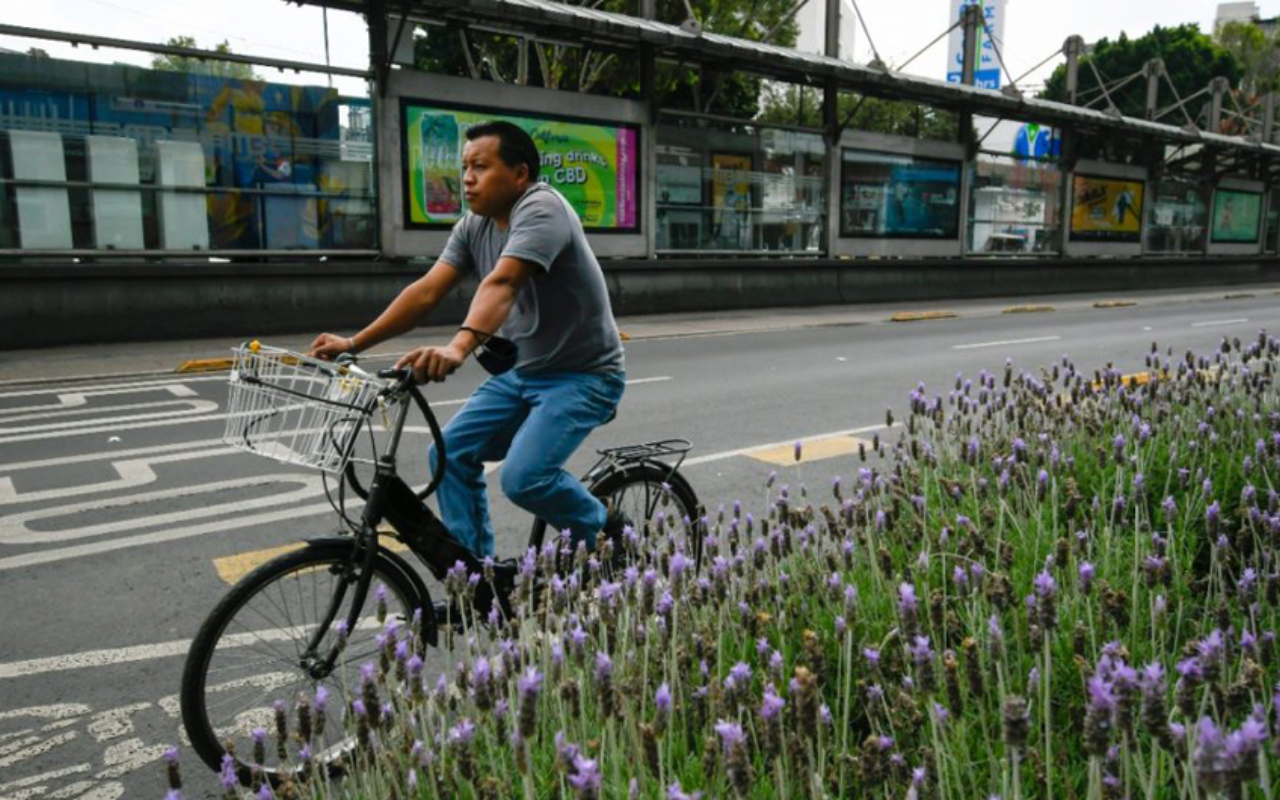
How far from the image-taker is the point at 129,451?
7172 mm

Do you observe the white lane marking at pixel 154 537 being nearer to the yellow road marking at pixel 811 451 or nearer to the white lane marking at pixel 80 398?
the yellow road marking at pixel 811 451

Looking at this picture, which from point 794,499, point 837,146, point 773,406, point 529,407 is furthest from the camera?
point 837,146

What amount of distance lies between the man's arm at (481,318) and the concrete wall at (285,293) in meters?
11.6

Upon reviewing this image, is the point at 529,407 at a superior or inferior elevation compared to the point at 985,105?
inferior

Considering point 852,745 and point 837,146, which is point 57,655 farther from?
point 837,146

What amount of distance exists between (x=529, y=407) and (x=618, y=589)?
1.16m

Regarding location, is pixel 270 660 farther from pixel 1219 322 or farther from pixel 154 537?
pixel 1219 322

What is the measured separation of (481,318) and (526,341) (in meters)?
0.50

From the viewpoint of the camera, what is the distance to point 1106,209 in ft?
102

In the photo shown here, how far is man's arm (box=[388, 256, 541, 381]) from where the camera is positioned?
2.91 m

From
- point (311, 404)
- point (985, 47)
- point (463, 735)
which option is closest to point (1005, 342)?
point (311, 404)

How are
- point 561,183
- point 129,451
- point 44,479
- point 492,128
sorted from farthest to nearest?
point 561,183
point 129,451
point 44,479
point 492,128

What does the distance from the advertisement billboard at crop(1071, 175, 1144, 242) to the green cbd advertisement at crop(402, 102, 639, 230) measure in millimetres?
16635

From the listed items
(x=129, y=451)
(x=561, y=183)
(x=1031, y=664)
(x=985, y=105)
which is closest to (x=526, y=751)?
(x=1031, y=664)
